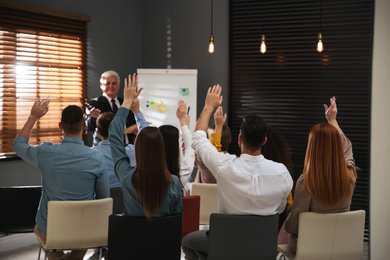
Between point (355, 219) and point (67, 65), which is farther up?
point (67, 65)

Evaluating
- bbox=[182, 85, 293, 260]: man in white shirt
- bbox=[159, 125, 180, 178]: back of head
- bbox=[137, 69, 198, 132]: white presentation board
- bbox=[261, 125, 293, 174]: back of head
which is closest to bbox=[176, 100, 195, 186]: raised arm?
bbox=[159, 125, 180, 178]: back of head

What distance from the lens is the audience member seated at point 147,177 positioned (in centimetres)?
246

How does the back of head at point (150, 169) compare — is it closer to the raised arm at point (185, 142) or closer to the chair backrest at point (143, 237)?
the chair backrest at point (143, 237)

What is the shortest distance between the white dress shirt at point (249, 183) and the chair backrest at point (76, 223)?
33.9 inches

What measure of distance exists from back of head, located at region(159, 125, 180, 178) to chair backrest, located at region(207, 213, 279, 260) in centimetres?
48

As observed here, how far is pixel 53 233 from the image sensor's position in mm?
2938

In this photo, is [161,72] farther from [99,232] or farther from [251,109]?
[99,232]

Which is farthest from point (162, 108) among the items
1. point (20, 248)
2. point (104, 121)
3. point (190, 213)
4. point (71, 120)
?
point (190, 213)

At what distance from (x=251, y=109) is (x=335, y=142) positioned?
409 cm

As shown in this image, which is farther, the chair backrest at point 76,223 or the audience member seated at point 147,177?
the chair backrest at point 76,223

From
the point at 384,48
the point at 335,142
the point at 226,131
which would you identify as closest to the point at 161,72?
the point at 226,131

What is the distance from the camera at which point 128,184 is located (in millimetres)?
2525

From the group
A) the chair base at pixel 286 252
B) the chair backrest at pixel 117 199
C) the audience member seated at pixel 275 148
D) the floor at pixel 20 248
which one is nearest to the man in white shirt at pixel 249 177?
the chair base at pixel 286 252

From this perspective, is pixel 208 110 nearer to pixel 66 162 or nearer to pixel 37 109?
pixel 66 162
